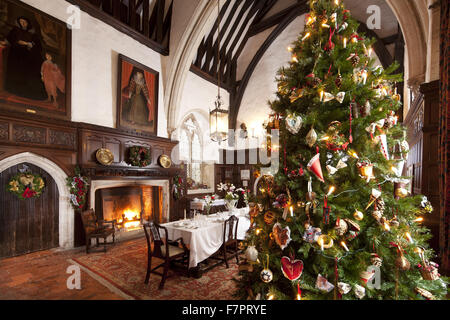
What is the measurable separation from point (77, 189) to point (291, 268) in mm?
5324

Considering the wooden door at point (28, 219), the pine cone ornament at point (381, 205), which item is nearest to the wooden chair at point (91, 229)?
the wooden door at point (28, 219)

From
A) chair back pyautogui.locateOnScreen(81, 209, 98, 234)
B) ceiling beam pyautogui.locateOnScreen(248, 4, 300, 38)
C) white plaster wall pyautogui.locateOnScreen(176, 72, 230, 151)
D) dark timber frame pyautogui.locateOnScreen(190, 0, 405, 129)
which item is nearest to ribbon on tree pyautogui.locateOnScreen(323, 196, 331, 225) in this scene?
chair back pyautogui.locateOnScreen(81, 209, 98, 234)

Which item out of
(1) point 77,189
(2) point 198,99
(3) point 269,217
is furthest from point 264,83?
(3) point 269,217

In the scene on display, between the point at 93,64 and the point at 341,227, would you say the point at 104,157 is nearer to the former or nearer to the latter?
the point at 93,64

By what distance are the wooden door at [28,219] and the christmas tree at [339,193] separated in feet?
17.0

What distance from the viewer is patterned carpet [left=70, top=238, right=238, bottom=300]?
115 inches

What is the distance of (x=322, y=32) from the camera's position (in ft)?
5.40

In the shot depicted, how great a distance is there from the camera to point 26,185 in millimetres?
4391

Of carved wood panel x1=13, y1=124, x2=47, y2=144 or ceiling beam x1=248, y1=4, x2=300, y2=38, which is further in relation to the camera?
ceiling beam x1=248, y1=4, x2=300, y2=38

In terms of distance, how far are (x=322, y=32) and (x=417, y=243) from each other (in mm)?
1728

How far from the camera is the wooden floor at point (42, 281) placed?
287 cm

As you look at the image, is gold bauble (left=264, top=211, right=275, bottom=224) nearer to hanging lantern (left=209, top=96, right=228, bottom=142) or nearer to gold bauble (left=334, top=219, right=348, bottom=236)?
gold bauble (left=334, top=219, right=348, bottom=236)

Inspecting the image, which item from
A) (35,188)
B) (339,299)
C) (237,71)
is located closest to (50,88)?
(35,188)

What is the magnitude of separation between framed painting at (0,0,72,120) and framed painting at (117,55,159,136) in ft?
4.28
